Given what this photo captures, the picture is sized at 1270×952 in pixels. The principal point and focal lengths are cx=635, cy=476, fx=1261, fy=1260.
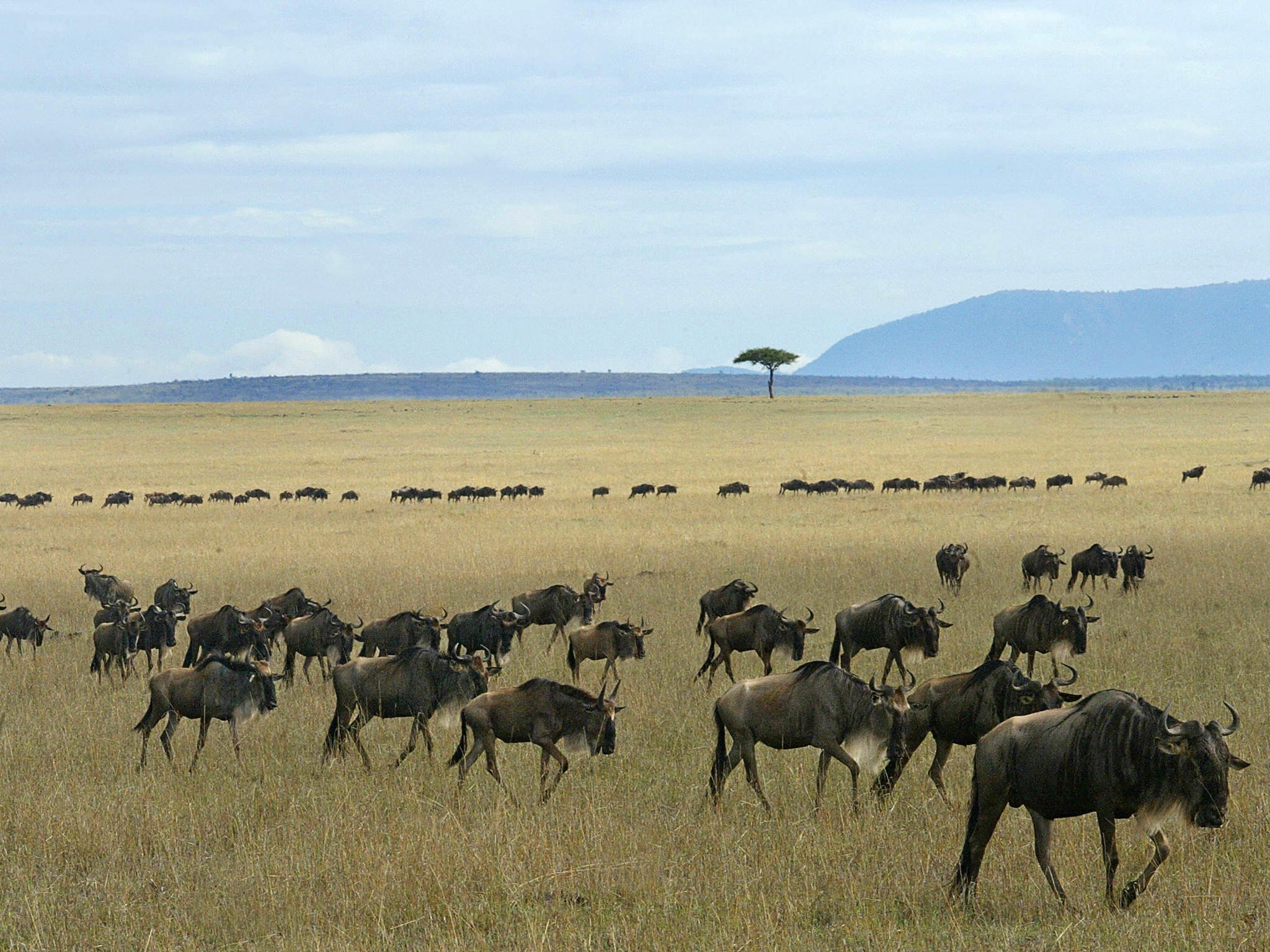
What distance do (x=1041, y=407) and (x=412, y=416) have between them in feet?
184

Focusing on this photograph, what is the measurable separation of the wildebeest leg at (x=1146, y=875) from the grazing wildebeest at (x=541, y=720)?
3.80 m

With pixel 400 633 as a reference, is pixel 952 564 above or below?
below

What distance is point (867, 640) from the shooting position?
1355cm

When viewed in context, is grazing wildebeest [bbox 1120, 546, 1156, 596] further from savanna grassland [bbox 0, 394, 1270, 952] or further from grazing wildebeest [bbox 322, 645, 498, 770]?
grazing wildebeest [bbox 322, 645, 498, 770]

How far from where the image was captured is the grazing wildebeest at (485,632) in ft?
44.0

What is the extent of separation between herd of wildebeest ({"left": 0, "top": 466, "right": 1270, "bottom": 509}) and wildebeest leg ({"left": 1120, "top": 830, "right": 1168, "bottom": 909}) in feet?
118

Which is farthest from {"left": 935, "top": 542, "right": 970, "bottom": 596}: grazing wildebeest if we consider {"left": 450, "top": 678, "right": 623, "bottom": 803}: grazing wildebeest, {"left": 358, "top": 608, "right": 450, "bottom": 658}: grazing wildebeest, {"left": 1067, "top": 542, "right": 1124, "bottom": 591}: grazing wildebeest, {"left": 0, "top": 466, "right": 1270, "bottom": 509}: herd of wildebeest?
{"left": 0, "top": 466, "right": 1270, "bottom": 509}: herd of wildebeest

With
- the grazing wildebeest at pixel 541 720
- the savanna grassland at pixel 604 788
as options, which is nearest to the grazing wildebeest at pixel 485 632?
the savanna grassland at pixel 604 788

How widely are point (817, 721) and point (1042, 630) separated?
5089 mm

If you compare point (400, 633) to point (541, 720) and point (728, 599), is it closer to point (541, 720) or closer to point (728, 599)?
point (728, 599)

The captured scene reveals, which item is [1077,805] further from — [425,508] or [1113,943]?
[425,508]

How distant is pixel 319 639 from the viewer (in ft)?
45.8

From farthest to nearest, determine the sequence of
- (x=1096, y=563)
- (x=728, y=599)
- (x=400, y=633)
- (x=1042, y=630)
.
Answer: (x=1096, y=563)
(x=728, y=599)
(x=400, y=633)
(x=1042, y=630)

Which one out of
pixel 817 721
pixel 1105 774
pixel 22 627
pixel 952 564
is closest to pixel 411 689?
pixel 817 721
